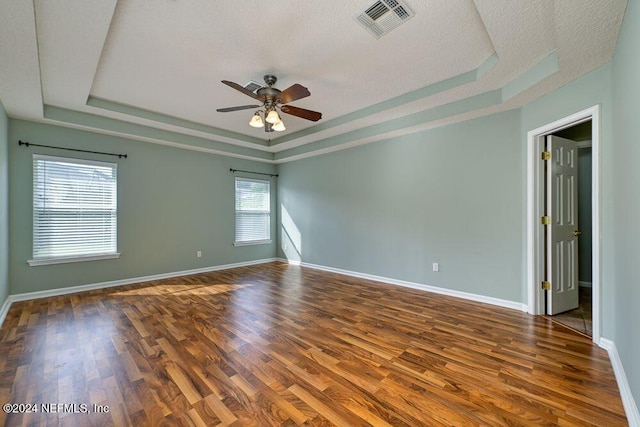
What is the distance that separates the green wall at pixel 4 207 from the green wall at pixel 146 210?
0.19 m

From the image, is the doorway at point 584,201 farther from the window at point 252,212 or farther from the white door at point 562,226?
the window at point 252,212

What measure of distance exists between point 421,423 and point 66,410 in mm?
2143

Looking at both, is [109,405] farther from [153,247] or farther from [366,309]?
[153,247]

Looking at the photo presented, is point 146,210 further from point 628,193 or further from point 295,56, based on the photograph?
point 628,193

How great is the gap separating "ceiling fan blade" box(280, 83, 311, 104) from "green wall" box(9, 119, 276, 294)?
130 inches

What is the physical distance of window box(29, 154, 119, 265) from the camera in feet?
13.0

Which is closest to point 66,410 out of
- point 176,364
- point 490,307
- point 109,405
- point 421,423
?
point 109,405

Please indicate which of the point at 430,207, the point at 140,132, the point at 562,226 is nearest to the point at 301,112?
the point at 430,207

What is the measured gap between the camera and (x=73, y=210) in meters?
4.18

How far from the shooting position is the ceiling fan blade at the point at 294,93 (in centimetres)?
A: 269

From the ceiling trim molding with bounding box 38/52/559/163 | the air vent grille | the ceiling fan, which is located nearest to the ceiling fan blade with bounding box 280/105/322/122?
the ceiling fan

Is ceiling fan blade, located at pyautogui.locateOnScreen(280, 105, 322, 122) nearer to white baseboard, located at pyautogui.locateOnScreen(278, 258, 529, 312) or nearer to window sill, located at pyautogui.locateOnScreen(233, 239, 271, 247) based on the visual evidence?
white baseboard, located at pyautogui.locateOnScreen(278, 258, 529, 312)

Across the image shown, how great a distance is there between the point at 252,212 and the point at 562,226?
18.2ft

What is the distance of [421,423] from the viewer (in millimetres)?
1593
